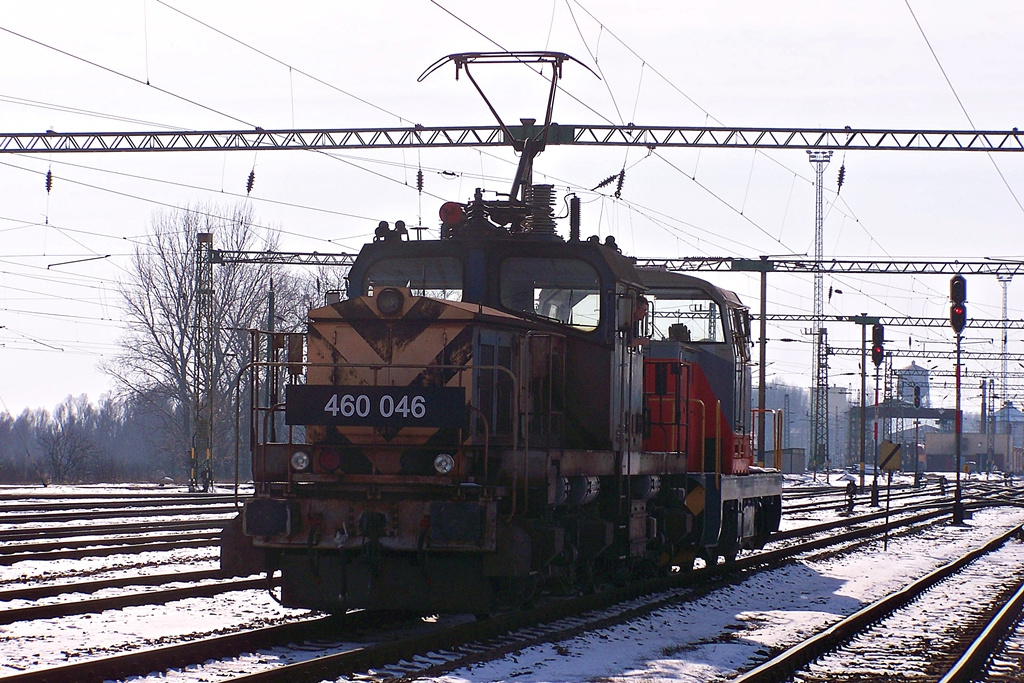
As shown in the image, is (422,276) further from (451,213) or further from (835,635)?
(835,635)

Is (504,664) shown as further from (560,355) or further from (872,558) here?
(872,558)

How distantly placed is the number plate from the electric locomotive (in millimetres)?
11

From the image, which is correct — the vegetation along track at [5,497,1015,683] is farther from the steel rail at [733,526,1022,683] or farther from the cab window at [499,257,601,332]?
the cab window at [499,257,601,332]

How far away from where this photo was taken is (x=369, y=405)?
939 centimetres

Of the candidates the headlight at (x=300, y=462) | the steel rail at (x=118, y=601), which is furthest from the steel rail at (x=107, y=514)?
the headlight at (x=300, y=462)

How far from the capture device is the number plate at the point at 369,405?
9.23m

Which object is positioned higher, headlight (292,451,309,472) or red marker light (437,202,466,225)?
red marker light (437,202,466,225)

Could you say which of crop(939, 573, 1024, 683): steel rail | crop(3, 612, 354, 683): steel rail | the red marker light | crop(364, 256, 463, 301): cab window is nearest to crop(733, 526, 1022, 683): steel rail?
crop(939, 573, 1024, 683): steel rail

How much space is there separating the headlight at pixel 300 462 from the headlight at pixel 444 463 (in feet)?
3.49

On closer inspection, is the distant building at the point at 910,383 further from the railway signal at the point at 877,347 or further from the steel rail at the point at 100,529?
the steel rail at the point at 100,529

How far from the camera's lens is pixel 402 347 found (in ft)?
31.6

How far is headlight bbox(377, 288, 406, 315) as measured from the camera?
31.4 feet

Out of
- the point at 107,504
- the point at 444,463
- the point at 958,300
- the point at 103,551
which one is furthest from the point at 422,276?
the point at 107,504

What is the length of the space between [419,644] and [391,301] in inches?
102
